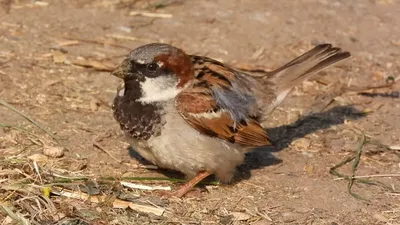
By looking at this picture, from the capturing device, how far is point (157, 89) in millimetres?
5410

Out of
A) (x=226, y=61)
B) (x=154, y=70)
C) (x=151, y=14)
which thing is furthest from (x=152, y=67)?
(x=151, y=14)

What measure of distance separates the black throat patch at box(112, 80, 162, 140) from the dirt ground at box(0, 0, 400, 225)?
412 mm

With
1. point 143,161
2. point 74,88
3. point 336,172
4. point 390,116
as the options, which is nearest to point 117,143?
point 143,161

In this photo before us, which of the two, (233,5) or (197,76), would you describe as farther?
(233,5)

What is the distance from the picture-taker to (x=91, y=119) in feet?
21.3

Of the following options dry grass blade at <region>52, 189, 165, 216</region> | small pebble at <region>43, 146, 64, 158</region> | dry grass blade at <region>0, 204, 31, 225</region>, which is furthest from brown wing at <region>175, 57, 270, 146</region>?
dry grass blade at <region>0, 204, 31, 225</region>

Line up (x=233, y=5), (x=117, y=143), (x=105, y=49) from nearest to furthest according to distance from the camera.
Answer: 1. (x=117, y=143)
2. (x=105, y=49)
3. (x=233, y=5)

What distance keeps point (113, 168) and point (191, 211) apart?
80cm

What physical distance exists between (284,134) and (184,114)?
1504mm

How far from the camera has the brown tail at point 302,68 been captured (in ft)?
20.6

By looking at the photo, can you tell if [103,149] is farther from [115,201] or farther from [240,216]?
[240,216]

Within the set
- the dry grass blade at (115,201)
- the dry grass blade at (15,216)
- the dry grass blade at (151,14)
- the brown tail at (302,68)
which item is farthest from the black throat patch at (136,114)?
the dry grass blade at (151,14)

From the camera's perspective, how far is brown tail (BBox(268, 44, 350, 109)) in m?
6.28

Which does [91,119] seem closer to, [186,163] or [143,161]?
[143,161]
